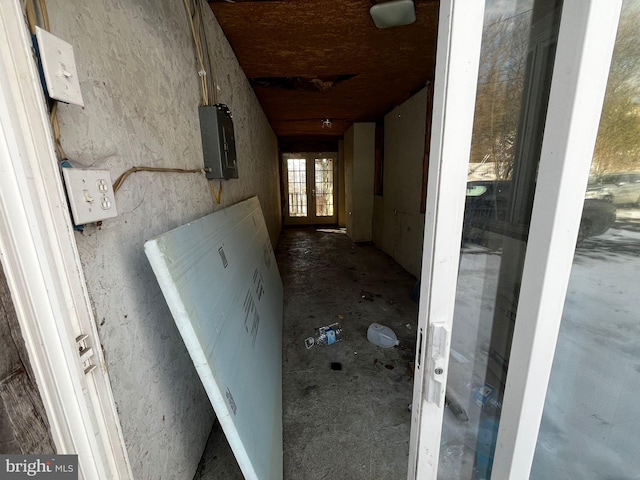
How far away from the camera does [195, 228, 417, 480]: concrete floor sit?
1289mm

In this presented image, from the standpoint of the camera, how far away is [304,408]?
1.61 metres

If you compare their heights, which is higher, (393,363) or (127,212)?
Result: (127,212)

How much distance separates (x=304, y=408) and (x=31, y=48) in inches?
74.7

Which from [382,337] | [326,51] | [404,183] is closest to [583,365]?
[382,337]

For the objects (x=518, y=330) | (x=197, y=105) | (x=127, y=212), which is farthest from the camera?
(x=197, y=105)

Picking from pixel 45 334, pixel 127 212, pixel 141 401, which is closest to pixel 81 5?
pixel 127 212

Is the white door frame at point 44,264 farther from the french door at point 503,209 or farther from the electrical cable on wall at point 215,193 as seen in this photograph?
the electrical cable on wall at point 215,193

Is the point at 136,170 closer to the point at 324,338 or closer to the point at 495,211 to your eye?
the point at 495,211

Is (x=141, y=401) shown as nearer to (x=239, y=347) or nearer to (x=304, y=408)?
(x=239, y=347)

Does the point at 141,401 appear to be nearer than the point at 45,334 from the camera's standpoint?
No

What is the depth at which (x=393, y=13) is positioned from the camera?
1.77m

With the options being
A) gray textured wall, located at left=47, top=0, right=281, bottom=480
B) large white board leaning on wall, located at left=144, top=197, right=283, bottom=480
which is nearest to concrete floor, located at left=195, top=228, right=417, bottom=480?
large white board leaning on wall, located at left=144, top=197, right=283, bottom=480

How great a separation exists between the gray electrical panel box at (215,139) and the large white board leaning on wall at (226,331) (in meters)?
0.28

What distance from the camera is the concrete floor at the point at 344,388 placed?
1289 mm
